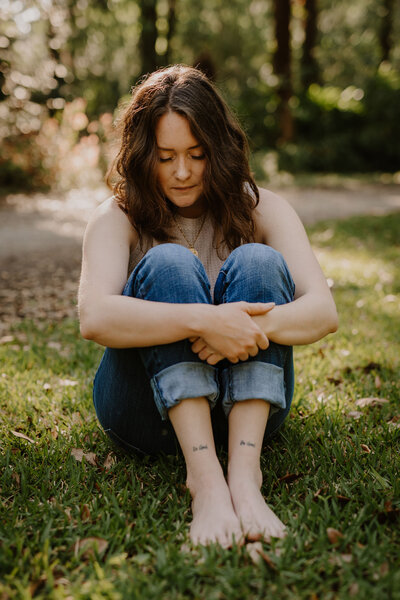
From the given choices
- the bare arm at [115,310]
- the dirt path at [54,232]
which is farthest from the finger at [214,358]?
the dirt path at [54,232]

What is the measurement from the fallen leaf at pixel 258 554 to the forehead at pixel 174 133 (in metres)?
1.35

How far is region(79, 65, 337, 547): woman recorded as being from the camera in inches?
66.1

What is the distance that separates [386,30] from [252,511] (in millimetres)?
22097

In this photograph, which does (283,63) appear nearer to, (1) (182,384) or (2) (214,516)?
(1) (182,384)

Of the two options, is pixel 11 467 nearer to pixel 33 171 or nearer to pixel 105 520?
pixel 105 520

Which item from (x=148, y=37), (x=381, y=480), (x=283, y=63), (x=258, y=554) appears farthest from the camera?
(x=283, y=63)

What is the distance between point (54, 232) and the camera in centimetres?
691

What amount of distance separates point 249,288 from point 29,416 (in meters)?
1.23

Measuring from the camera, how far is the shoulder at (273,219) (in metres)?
2.17

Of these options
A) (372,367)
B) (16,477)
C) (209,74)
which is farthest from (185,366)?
(209,74)

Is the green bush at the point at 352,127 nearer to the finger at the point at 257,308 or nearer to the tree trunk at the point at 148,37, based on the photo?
the tree trunk at the point at 148,37

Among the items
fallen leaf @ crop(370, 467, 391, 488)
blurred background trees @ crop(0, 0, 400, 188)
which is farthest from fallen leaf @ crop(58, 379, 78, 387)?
blurred background trees @ crop(0, 0, 400, 188)

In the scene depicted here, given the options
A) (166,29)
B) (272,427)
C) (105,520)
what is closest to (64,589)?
(105,520)

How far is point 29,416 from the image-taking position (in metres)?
2.43
